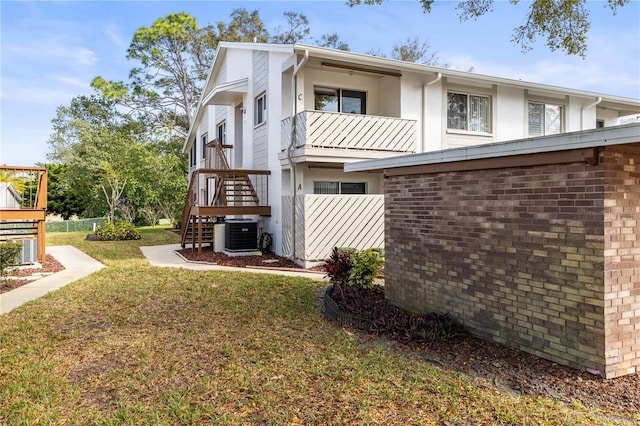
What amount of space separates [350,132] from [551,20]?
5.47 meters

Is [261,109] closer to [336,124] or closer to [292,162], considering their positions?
[292,162]

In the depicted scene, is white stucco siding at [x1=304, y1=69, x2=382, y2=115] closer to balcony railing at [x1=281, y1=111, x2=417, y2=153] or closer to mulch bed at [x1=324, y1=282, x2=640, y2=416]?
balcony railing at [x1=281, y1=111, x2=417, y2=153]

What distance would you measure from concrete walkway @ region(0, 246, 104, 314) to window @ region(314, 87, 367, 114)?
8014mm

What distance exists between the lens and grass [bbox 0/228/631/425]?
3688mm

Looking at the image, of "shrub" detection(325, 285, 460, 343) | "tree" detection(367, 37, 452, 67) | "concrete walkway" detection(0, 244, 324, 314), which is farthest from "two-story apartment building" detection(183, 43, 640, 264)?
"tree" detection(367, 37, 452, 67)

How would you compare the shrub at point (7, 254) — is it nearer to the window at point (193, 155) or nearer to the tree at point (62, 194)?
the window at point (193, 155)

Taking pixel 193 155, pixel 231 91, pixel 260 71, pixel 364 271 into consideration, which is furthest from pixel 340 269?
pixel 193 155

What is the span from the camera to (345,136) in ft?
39.5

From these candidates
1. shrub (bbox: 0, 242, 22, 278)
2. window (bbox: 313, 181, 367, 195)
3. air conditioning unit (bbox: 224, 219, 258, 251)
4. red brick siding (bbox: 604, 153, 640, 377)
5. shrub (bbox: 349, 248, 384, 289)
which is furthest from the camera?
air conditioning unit (bbox: 224, 219, 258, 251)

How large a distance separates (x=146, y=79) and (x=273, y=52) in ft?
79.6

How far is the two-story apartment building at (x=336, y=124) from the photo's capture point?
11883 mm

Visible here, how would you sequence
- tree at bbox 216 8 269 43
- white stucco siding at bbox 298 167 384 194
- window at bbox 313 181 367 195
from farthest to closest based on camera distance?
tree at bbox 216 8 269 43, window at bbox 313 181 367 195, white stucco siding at bbox 298 167 384 194

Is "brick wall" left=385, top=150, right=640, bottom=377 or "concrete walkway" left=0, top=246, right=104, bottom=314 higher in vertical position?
"brick wall" left=385, top=150, right=640, bottom=377

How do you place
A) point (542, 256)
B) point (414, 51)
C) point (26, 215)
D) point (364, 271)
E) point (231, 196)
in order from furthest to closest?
point (414, 51) < point (231, 196) < point (26, 215) < point (364, 271) < point (542, 256)
